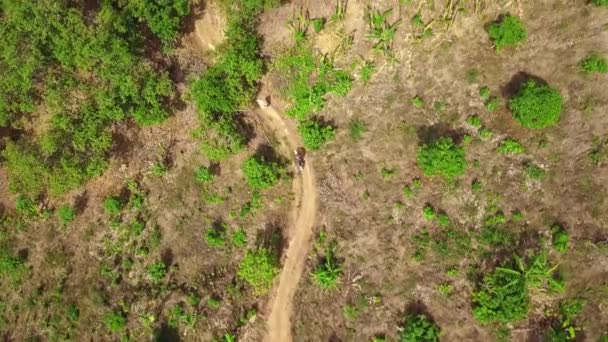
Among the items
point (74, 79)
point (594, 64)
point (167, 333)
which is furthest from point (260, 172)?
point (594, 64)

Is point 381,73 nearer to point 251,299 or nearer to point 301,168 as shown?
point 301,168

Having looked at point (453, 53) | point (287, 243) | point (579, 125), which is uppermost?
point (453, 53)

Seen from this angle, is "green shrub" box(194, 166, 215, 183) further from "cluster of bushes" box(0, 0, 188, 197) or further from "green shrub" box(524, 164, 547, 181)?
"green shrub" box(524, 164, 547, 181)

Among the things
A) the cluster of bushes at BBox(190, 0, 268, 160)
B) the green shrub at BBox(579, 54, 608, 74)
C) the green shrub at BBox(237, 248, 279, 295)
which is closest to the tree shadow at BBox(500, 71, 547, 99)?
the green shrub at BBox(579, 54, 608, 74)

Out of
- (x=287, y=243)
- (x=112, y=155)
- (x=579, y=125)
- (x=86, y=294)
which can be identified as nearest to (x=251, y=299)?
(x=287, y=243)

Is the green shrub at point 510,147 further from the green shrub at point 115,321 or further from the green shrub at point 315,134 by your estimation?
the green shrub at point 115,321

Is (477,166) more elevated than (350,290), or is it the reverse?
(477,166)

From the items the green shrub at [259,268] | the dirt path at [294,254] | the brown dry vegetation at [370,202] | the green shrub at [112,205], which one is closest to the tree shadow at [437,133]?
the brown dry vegetation at [370,202]
